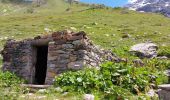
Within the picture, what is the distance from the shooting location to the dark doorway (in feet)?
73.3

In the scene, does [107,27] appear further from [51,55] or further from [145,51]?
[51,55]

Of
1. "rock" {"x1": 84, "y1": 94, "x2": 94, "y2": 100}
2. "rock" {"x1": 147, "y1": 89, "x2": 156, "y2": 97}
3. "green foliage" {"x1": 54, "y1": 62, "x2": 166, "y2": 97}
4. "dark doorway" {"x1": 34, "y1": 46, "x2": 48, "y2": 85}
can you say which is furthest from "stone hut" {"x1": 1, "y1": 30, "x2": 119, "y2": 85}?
"rock" {"x1": 84, "y1": 94, "x2": 94, "y2": 100}

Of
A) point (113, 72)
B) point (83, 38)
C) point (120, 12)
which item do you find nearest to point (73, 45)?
point (83, 38)

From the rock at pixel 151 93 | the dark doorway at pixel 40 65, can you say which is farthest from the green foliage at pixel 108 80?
the dark doorway at pixel 40 65

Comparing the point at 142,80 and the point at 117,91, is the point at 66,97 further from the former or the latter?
the point at 142,80

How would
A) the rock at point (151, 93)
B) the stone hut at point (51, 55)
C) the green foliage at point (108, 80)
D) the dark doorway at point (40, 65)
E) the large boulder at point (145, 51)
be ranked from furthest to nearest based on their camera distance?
1. the large boulder at point (145, 51)
2. the dark doorway at point (40, 65)
3. the stone hut at point (51, 55)
4. the rock at point (151, 93)
5. the green foliage at point (108, 80)

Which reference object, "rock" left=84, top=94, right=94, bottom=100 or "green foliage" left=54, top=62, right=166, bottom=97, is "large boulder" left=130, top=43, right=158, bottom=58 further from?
"rock" left=84, top=94, right=94, bottom=100

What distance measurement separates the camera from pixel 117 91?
53.3 ft

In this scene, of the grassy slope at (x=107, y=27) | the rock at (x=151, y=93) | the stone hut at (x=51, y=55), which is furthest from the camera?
the grassy slope at (x=107, y=27)

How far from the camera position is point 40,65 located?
22.8 metres

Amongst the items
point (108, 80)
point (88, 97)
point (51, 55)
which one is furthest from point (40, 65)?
point (88, 97)

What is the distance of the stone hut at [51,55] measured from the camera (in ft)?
65.0

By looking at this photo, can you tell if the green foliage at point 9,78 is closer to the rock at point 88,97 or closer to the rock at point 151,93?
the rock at point 88,97

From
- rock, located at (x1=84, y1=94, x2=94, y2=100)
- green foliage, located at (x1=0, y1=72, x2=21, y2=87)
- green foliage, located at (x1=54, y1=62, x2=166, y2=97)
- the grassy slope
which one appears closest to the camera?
rock, located at (x1=84, y1=94, x2=94, y2=100)
